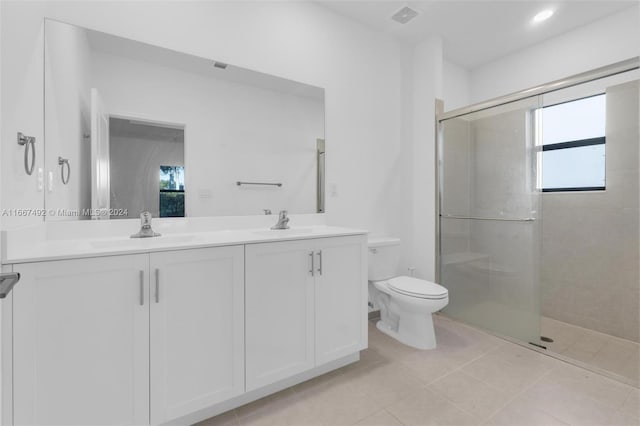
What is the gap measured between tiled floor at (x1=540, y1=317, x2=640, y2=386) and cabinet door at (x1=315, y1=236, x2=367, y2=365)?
4.90ft

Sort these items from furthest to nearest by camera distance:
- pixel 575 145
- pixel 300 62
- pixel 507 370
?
pixel 575 145 < pixel 300 62 < pixel 507 370

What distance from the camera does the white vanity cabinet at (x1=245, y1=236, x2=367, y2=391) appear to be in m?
1.49

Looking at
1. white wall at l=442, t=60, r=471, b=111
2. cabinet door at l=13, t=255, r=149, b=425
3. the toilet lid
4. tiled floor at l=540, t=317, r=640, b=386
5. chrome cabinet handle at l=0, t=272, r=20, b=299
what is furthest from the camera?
white wall at l=442, t=60, r=471, b=111

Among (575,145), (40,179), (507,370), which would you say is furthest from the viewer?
(575,145)

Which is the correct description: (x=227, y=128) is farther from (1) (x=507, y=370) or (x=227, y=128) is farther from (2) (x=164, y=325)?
(1) (x=507, y=370)

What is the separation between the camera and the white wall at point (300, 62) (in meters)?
1.23

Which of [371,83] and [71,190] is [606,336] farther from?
[71,190]

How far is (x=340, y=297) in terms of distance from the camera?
1798 millimetres

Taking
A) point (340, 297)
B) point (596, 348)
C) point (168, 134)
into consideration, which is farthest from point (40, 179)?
point (596, 348)

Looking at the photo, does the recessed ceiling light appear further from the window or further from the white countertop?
the white countertop

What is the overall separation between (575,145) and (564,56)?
2.70ft

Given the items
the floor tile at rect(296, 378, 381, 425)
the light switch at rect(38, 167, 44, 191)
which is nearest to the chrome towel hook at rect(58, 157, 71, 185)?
the light switch at rect(38, 167, 44, 191)

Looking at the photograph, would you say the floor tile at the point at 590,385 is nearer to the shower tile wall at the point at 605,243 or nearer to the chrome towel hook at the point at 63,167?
the shower tile wall at the point at 605,243

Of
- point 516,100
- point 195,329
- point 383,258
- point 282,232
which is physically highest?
point 516,100
